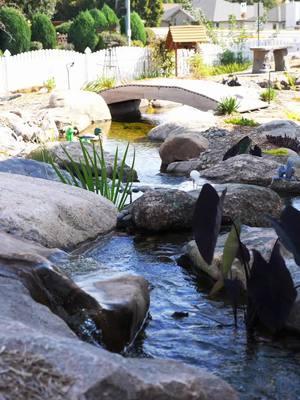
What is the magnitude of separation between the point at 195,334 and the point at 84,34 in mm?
29090

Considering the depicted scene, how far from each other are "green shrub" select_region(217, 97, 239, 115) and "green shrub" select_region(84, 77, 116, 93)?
5598 millimetres

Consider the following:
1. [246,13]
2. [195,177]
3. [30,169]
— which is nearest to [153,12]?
[246,13]

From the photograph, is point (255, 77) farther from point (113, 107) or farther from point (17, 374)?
point (17, 374)

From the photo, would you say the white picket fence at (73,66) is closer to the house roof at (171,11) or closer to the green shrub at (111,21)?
the green shrub at (111,21)

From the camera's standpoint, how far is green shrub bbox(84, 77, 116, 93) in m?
23.0

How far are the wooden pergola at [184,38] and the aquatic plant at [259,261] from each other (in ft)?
72.7

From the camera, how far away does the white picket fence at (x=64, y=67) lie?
22.0 m

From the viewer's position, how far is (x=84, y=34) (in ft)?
109

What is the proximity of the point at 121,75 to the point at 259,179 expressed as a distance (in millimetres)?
16128

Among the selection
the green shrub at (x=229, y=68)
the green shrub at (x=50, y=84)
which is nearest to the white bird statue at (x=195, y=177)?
the green shrub at (x=50, y=84)

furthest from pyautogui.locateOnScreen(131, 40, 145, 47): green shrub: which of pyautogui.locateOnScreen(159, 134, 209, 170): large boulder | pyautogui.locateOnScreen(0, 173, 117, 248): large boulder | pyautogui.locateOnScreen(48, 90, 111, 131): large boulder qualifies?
pyautogui.locateOnScreen(0, 173, 117, 248): large boulder

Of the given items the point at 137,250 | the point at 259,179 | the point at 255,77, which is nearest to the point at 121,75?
the point at 255,77

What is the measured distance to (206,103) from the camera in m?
18.7

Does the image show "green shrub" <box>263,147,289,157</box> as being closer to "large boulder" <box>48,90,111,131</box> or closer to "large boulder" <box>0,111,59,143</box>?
"large boulder" <box>0,111,59,143</box>
